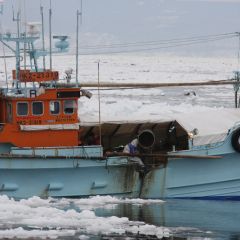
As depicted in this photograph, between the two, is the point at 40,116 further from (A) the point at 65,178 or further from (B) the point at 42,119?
(A) the point at 65,178

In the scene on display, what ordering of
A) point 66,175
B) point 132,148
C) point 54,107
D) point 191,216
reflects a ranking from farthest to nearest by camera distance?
point 132,148
point 54,107
point 66,175
point 191,216

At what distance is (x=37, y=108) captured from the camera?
21.3 metres

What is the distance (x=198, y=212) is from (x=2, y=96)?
5.88m

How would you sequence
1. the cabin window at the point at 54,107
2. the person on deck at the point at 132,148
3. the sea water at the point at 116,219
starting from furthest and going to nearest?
the person on deck at the point at 132,148 → the cabin window at the point at 54,107 → the sea water at the point at 116,219

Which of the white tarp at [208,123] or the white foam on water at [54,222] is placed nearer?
the white foam on water at [54,222]

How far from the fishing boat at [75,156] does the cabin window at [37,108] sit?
26 millimetres

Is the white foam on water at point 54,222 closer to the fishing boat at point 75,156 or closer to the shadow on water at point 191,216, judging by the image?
the shadow on water at point 191,216

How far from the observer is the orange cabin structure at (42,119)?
21125mm

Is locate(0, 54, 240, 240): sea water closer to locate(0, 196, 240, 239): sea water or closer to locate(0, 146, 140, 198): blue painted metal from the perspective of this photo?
locate(0, 196, 240, 239): sea water

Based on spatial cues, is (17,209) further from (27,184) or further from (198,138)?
(198,138)

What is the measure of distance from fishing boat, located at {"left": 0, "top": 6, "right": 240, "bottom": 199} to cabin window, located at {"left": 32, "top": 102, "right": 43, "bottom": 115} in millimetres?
26

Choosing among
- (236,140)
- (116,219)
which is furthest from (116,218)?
(236,140)

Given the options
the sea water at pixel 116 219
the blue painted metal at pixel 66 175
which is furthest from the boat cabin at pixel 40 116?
the sea water at pixel 116 219

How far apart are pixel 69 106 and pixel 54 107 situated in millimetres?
389
